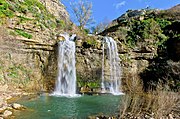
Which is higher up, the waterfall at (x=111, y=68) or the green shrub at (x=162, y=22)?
the green shrub at (x=162, y=22)

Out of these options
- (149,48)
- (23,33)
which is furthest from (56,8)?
(149,48)

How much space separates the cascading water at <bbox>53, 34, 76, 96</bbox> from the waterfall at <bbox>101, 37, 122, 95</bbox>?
8.46 ft

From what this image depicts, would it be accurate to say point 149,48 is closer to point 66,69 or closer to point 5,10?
point 66,69

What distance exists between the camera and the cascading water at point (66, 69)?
1915cm

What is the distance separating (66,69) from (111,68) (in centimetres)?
383

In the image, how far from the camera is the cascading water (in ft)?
62.8

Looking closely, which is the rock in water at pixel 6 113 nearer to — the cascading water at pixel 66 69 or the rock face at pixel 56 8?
the cascading water at pixel 66 69

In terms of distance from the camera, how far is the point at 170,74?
17984 mm

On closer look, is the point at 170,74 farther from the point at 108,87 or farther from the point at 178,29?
the point at 178,29

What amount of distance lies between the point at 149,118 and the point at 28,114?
195 inches

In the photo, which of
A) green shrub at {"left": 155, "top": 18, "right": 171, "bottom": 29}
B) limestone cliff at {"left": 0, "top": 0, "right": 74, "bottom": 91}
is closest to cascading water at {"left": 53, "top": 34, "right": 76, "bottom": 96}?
limestone cliff at {"left": 0, "top": 0, "right": 74, "bottom": 91}

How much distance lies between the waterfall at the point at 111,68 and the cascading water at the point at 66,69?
2578 mm

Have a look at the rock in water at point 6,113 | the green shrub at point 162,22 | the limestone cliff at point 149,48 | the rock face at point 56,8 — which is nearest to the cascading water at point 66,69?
the limestone cliff at point 149,48

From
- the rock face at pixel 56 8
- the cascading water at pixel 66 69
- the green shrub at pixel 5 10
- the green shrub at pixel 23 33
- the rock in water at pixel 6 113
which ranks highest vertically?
the rock face at pixel 56 8
